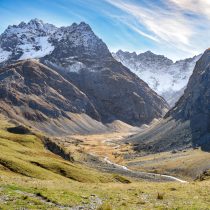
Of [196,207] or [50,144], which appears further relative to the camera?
[50,144]

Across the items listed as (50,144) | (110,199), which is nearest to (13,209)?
(110,199)

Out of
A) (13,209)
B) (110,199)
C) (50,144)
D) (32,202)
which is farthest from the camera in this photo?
(50,144)

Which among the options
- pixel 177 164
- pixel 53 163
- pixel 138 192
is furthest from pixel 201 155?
pixel 138 192

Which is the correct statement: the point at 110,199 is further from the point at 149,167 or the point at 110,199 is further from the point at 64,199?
the point at 149,167

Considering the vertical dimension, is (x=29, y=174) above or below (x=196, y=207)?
below

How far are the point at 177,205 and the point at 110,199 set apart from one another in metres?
6.01

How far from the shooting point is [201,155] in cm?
19275

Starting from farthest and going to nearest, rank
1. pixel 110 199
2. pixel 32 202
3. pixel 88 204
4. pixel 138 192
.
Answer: pixel 138 192, pixel 110 199, pixel 88 204, pixel 32 202

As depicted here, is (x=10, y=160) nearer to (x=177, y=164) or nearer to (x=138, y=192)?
(x=138, y=192)

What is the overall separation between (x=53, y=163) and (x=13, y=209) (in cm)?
5747

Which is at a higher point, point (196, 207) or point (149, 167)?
point (196, 207)

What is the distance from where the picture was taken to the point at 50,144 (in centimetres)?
14112

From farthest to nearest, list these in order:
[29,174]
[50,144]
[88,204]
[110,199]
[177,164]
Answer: [177,164] < [50,144] < [29,174] < [110,199] < [88,204]

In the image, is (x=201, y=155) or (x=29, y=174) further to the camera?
(x=201, y=155)
